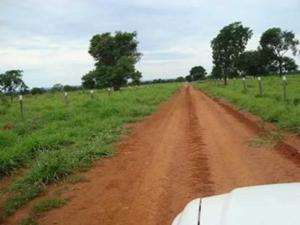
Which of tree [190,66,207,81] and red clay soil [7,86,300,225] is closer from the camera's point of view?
red clay soil [7,86,300,225]

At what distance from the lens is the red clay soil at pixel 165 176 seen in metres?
6.93

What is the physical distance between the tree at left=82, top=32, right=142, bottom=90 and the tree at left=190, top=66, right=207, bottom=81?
76.9 m

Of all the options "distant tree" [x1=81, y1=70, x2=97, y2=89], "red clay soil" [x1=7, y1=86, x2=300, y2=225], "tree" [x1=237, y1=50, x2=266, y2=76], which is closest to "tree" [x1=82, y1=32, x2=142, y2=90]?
"distant tree" [x1=81, y1=70, x2=97, y2=89]

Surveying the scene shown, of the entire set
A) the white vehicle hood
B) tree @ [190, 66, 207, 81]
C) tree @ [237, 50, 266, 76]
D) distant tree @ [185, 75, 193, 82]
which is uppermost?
the white vehicle hood

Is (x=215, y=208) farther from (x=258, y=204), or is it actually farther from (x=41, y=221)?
(x=41, y=221)

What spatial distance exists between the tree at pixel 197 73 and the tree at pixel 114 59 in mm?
76909

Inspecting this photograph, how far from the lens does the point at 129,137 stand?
1424 cm

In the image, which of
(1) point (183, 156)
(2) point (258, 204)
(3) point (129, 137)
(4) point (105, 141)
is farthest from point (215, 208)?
(3) point (129, 137)

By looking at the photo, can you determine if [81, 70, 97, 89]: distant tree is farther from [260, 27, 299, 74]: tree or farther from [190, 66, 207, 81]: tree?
[190, 66, 207, 81]: tree

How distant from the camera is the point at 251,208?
95.0 inches

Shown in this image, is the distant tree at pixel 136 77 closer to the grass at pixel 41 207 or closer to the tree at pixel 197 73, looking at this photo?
the grass at pixel 41 207

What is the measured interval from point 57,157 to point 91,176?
135 centimetres

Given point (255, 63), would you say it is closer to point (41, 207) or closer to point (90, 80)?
point (90, 80)

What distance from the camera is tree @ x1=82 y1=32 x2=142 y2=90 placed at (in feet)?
202
